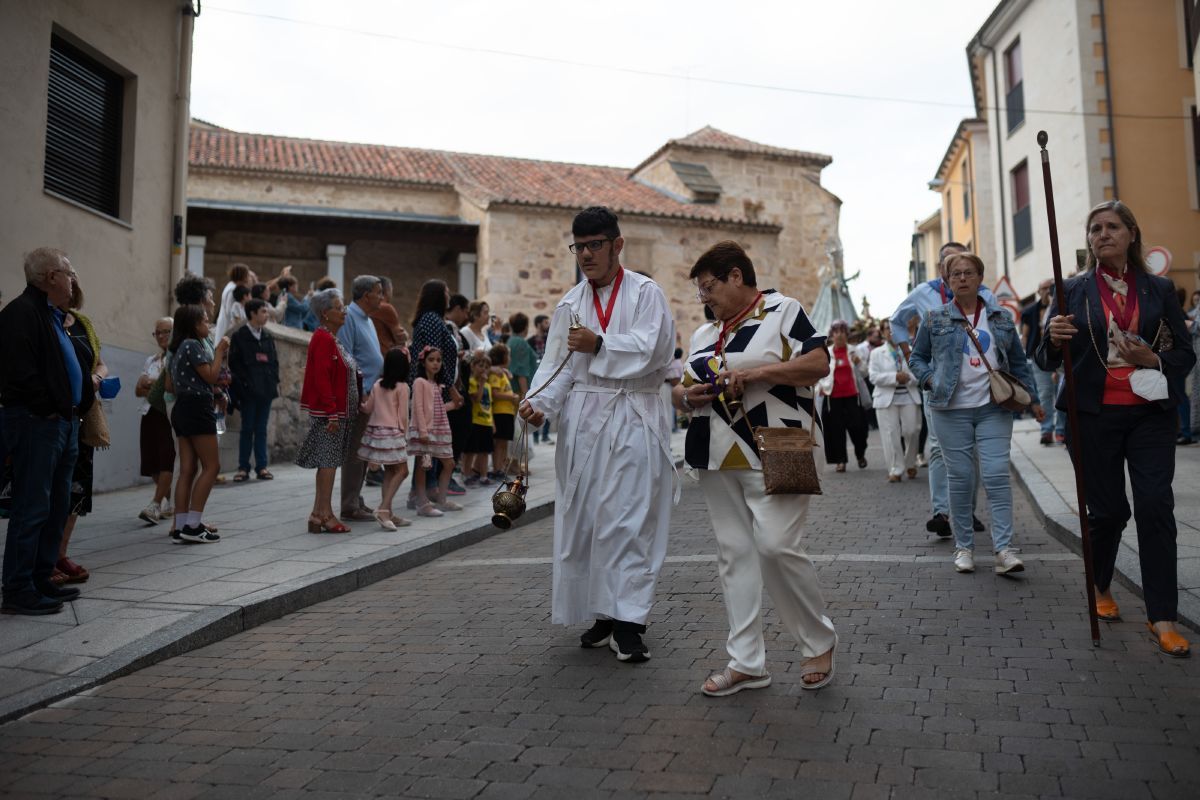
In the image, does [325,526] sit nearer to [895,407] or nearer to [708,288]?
[708,288]

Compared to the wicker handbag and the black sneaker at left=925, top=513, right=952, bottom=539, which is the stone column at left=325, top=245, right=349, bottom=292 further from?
the wicker handbag

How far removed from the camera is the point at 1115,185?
2214cm

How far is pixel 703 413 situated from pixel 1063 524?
414 cm

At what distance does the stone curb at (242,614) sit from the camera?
4.18 meters

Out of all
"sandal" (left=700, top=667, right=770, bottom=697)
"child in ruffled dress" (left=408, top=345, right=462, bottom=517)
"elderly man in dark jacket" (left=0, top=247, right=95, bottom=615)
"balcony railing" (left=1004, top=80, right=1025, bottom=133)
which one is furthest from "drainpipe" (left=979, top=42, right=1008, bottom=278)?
"elderly man in dark jacket" (left=0, top=247, right=95, bottom=615)

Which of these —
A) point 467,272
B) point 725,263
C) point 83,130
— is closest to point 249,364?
point 83,130

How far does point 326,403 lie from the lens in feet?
24.7

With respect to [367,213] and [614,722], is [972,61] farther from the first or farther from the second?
[614,722]

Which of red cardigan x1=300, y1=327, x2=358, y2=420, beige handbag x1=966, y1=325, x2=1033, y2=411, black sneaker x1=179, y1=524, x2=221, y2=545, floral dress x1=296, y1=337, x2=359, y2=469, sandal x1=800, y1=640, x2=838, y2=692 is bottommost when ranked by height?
sandal x1=800, y1=640, x2=838, y2=692

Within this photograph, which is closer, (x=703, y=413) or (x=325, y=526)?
(x=703, y=413)

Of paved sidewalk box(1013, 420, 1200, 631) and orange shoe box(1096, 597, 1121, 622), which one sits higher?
paved sidewalk box(1013, 420, 1200, 631)

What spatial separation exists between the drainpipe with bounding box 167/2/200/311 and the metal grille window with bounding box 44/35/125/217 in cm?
83

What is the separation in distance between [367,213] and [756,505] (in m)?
22.5

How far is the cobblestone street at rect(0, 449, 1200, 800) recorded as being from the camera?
3061 millimetres
